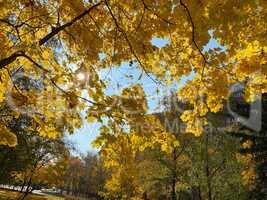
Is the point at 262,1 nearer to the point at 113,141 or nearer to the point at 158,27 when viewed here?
the point at 158,27

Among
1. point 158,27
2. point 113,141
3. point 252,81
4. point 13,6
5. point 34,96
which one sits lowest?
point 113,141

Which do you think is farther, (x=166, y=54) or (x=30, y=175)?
(x=30, y=175)

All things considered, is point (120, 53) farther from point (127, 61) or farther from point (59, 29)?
point (59, 29)

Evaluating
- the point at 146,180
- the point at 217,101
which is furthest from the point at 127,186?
the point at 217,101

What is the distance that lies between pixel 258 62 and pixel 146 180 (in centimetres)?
2088

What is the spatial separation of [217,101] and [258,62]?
855mm

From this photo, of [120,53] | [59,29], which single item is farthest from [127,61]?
[59,29]

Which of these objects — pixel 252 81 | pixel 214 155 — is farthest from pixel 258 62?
pixel 214 155

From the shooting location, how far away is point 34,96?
5.39 m

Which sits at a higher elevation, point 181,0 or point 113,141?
point 181,0

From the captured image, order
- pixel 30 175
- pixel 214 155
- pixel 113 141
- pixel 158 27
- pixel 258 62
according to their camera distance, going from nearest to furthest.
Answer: pixel 113 141 < pixel 158 27 < pixel 258 62 < pixel 30 175 < pixel 214 155

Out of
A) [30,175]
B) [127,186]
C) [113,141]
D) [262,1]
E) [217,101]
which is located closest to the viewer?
[262,1]

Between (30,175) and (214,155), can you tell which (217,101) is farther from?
(214,155)

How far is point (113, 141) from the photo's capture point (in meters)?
4.38
